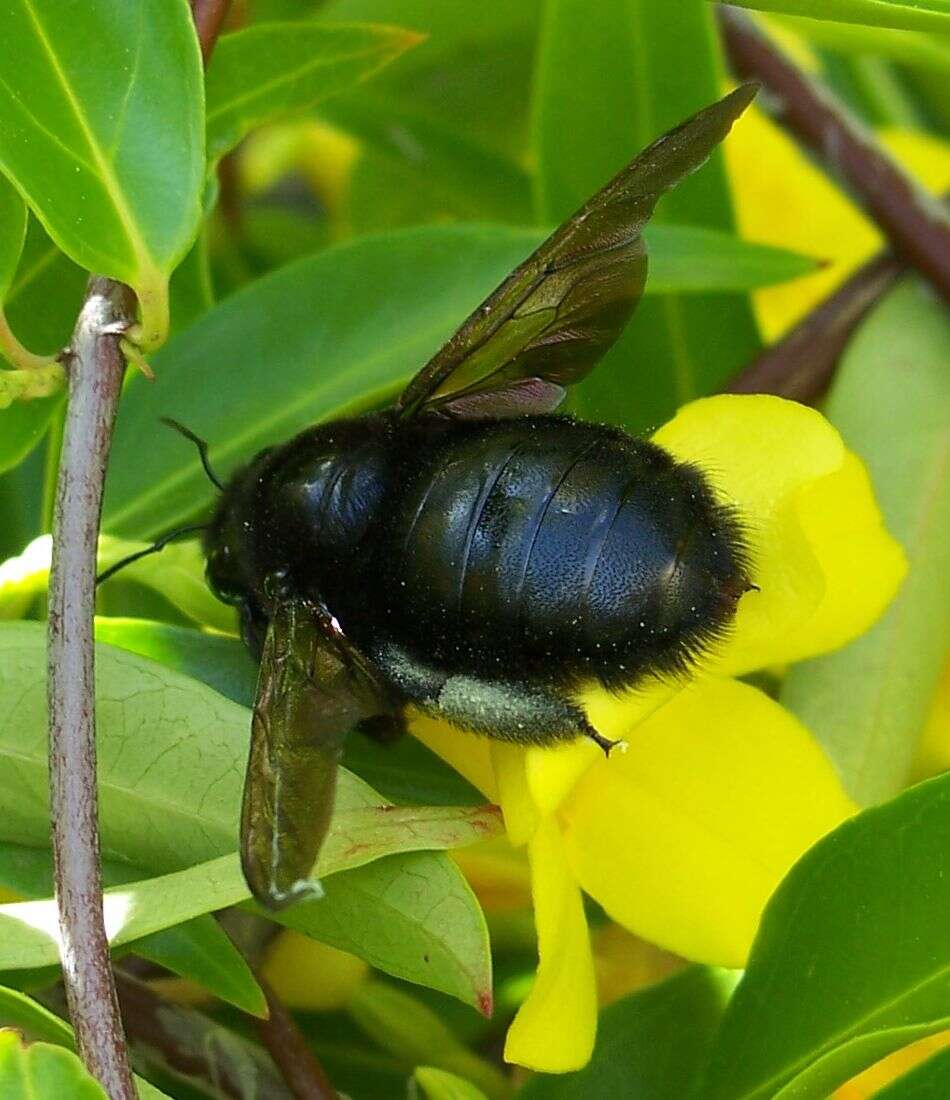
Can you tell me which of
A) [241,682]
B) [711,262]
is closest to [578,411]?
[711,262]

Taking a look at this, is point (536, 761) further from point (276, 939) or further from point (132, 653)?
point (276, 939)

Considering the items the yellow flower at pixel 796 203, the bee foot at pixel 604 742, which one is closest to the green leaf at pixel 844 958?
the bee foot at pixel 604 742

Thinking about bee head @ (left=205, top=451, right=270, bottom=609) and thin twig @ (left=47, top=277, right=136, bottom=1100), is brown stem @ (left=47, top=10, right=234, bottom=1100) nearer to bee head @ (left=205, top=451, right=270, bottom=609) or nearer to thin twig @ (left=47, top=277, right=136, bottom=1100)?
thin twig @ (left=47, top=277, right=136, bottom=1100)

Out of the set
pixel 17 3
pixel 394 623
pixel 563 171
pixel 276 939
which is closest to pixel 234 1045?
pixel 276 939

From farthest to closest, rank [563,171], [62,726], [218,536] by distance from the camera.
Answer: [563,171] < [218,536] < [62,726]

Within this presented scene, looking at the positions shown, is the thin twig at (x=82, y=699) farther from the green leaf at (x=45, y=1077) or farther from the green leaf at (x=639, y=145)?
the green leaf at (x=639, y=145)
